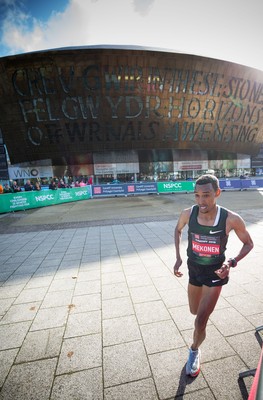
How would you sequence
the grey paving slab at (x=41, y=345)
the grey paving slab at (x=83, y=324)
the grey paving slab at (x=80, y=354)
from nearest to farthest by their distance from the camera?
the grey paving slab at (x=80, y=354), the grey paving slab at (x=41, y=345), the grey paving slab at (x=83, y=324)

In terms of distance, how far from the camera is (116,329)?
2887 millimetres

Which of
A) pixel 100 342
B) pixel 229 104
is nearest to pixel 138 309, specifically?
pixel 100 342

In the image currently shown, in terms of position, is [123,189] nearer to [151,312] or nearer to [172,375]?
[151,312]

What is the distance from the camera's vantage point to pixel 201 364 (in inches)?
89.5

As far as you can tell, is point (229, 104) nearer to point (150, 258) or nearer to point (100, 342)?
point (150, 258)

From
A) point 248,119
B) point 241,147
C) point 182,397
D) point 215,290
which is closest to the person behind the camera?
point 182,397

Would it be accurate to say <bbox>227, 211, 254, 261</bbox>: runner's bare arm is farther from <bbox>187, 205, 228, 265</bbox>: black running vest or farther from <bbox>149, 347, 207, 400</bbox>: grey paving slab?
<bbox>149, 347, 207, 400</bbox>: grey paving slab

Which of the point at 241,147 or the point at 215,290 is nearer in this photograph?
the point at 215,290

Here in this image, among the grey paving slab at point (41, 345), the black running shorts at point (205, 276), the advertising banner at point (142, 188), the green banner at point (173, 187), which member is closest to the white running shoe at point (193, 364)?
the black running shorts at point (205, 276)

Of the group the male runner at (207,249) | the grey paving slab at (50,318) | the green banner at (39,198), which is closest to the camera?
the male runner at (207,249)

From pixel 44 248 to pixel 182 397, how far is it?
5689 mm

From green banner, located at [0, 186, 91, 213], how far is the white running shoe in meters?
14.6

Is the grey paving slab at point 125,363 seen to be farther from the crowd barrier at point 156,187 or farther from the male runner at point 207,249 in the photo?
the crowd barrier at point 156,187

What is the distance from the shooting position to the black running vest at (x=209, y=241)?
2279mm
